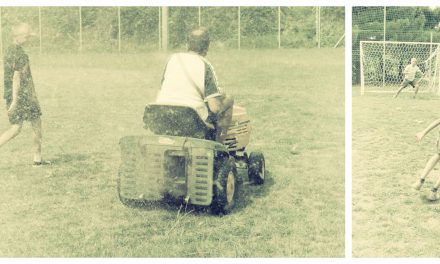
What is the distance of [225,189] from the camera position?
129 inches

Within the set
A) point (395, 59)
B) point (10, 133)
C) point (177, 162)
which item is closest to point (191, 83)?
point (177, 162)

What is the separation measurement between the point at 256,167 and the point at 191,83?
2.66 feet

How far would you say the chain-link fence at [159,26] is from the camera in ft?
13.3

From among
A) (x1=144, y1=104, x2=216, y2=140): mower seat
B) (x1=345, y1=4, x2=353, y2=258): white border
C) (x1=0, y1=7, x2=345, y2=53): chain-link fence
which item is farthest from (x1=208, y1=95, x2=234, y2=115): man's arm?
(x1=345, y1=4, x2=353, y2=258): white border

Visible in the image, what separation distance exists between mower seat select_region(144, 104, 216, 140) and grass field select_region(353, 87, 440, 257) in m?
1.24

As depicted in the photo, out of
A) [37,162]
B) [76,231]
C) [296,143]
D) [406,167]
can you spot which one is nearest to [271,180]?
[296,143]

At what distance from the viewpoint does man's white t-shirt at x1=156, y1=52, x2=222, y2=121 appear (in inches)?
127

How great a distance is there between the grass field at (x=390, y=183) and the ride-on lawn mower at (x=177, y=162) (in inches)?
39.5

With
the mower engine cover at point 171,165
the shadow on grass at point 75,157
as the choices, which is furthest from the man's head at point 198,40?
the shadow on grass at point 75,157

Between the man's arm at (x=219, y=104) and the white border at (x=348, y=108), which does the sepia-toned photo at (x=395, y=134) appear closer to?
the white border at (x=348, y=108)

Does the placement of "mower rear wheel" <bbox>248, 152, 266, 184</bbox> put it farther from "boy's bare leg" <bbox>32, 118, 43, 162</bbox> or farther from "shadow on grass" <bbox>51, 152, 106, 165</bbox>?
"boy's bare leg" <bbox>32, 118, 43, 162</bbox>

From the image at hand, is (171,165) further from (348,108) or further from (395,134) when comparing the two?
(395,134)

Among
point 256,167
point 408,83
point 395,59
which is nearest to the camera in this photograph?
point 256,167

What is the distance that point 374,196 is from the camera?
3.84m
